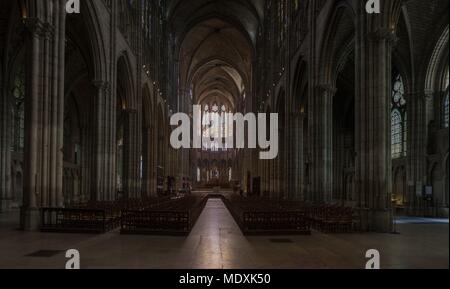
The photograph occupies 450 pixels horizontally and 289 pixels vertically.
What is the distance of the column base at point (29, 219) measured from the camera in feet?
56.9

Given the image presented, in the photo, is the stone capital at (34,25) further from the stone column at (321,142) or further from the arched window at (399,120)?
the arched window at (399,120)

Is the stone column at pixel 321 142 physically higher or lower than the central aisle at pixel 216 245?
higher

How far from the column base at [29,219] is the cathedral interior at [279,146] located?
0.06 metres

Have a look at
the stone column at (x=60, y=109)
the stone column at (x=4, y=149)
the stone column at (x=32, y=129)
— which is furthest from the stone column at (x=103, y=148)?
the stone column at (x=32, y=129)

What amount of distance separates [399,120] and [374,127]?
66.9ft

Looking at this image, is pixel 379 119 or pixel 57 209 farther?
pixel 379 119

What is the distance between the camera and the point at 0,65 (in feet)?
99.9

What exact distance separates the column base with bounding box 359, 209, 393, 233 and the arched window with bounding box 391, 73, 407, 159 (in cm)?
1900

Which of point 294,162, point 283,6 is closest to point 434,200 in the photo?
point 294,162

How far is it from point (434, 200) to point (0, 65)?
110 ft

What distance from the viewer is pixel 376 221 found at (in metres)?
18.4

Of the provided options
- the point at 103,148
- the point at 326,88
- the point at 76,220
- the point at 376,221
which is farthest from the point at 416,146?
the point at 76,220

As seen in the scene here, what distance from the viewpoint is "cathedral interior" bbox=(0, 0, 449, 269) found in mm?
13797

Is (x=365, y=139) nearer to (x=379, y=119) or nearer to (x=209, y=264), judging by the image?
(x=379, y=119)
